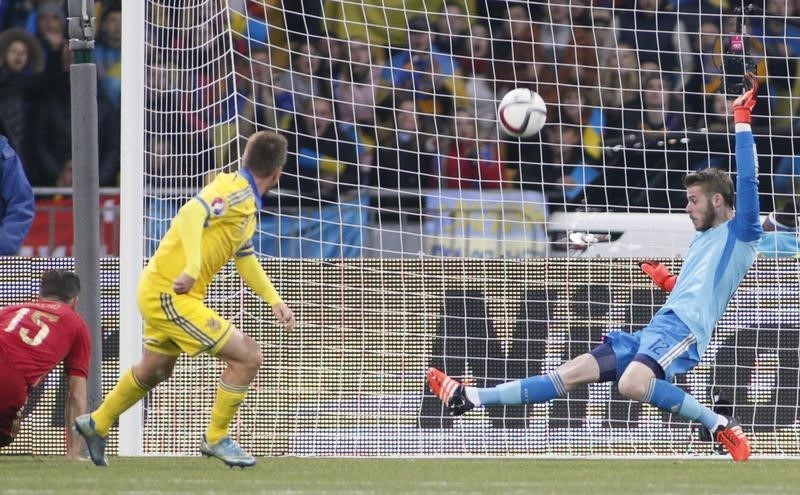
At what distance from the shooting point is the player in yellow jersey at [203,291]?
8.22 metres

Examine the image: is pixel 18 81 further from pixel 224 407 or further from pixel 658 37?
pixel 224 407

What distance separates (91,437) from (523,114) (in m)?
3.81

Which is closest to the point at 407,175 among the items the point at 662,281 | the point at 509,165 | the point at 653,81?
the point at 509,165

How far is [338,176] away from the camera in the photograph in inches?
511

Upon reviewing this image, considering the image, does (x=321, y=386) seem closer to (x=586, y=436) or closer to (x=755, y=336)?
(x=586, y=436)

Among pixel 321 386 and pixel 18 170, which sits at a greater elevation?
pixel 18 170

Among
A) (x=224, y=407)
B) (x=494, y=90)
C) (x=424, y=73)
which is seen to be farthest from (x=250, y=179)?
(x=424, y=73)

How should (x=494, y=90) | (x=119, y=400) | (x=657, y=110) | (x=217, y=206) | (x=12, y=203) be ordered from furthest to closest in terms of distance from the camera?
(x=494, y=90) → (x=657, y=110) → (x=12, y=203) → (x=119, y=400) → (x=217, y=206)

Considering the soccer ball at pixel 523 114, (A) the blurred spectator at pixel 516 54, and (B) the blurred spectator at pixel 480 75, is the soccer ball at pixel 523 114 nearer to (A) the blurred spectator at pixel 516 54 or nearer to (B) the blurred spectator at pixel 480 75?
(A) the blurred spectator at pixel 516 54

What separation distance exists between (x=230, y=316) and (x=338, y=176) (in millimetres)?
2627

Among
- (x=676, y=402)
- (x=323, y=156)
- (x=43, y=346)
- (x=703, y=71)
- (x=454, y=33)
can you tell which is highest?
(x=454, y=33)

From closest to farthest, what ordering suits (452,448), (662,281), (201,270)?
(201,270) → (662,281) → (452,448)

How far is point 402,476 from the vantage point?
8.19m

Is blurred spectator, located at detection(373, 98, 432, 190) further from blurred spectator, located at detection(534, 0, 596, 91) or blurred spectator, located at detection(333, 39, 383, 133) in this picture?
blurred spectator, located at detection(534, 0, 596, 91)
